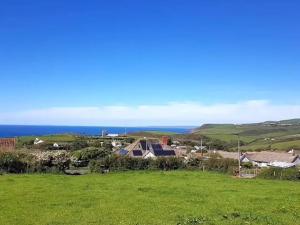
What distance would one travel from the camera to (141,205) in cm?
2067

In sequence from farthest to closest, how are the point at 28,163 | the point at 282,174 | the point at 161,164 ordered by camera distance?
the point at 161,164
the point at 28,163
the point at 282,174

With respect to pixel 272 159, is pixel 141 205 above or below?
above

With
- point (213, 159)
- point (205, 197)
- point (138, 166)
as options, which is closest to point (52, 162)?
point (138, 166)

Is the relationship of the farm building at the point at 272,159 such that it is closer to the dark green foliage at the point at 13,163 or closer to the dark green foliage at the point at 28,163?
the dark green foliage at the point at 28,163

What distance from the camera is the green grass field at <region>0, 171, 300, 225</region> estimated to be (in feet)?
56.0

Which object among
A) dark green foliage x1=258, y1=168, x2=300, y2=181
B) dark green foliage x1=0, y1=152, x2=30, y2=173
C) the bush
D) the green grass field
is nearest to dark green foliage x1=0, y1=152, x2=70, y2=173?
dark green foliage x1=0, y1=152, x2=30, y2=173

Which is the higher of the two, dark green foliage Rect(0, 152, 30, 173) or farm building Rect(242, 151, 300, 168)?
dark green foliage Rect(0, 152, 30, 173)

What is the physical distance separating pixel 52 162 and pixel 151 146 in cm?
4074

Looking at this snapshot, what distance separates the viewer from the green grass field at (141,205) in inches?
672

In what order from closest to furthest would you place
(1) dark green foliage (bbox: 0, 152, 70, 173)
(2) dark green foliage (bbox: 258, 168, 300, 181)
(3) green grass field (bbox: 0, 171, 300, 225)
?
1. (3) green grass field (bbox: 0, 171, 300, 225)
2. (2) dark green foliage (bbox: 258, 168, 300, 181)
3. (1) dark green foliage (bbox: 0, 152, 70, 173)

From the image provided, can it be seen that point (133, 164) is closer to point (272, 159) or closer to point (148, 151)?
point (148, 151)

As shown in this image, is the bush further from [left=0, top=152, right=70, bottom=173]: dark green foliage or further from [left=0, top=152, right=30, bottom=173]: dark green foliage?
[left=0, top=152, right=30, bottom=173]: dark green foliage

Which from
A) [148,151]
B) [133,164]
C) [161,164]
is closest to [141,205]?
[133,164]

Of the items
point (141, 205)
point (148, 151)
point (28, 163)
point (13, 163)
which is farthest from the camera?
point (148, 151)
